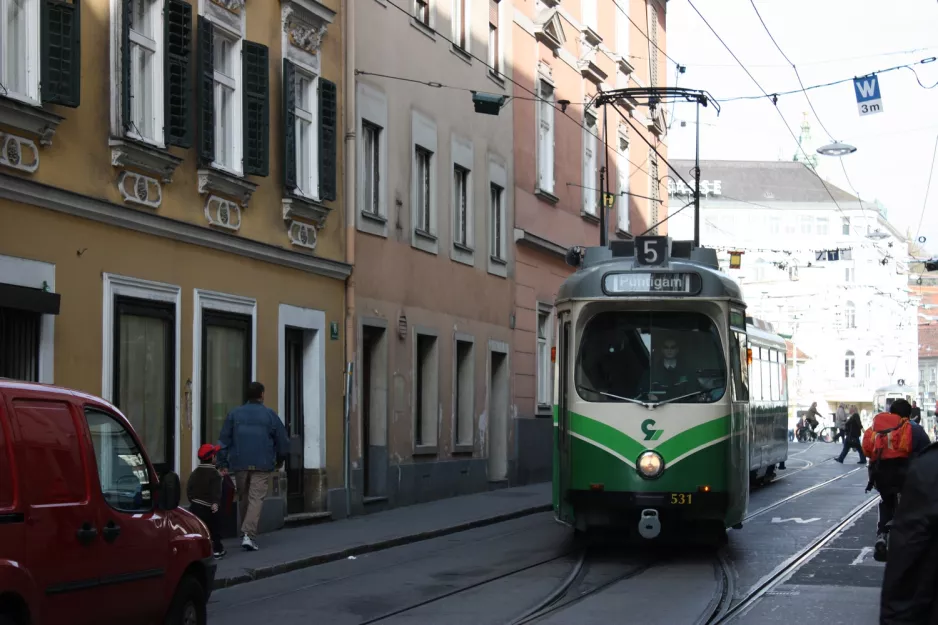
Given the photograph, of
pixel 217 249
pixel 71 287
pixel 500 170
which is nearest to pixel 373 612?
pixel 71 287

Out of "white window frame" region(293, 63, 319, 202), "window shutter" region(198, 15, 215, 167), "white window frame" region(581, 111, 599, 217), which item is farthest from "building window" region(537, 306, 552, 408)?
"window shutter" region(198, 15, 215, 167)

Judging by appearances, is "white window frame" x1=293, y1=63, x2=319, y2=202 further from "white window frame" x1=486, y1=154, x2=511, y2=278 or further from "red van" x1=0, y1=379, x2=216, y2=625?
"red van" x1=0, y1=379, x2=216, y2=625

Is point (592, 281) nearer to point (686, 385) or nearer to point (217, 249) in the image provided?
point (686, 385)

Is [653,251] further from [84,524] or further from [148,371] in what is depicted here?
[84,524]

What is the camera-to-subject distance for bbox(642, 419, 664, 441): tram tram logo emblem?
15.8m

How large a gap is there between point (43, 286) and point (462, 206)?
14297 mm

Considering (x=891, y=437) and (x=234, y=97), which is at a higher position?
(x=234, y=97)

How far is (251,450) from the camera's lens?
16.5m

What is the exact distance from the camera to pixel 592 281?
16.3 metres

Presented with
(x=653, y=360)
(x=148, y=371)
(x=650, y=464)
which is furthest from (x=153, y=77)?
(x=650, y=464)

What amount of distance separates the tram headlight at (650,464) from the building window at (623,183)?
24.4m

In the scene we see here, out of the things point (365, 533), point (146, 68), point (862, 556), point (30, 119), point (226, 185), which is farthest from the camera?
point (365, 533)

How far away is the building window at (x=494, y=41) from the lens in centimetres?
2972

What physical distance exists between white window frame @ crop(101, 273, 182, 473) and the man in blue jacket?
70cm
